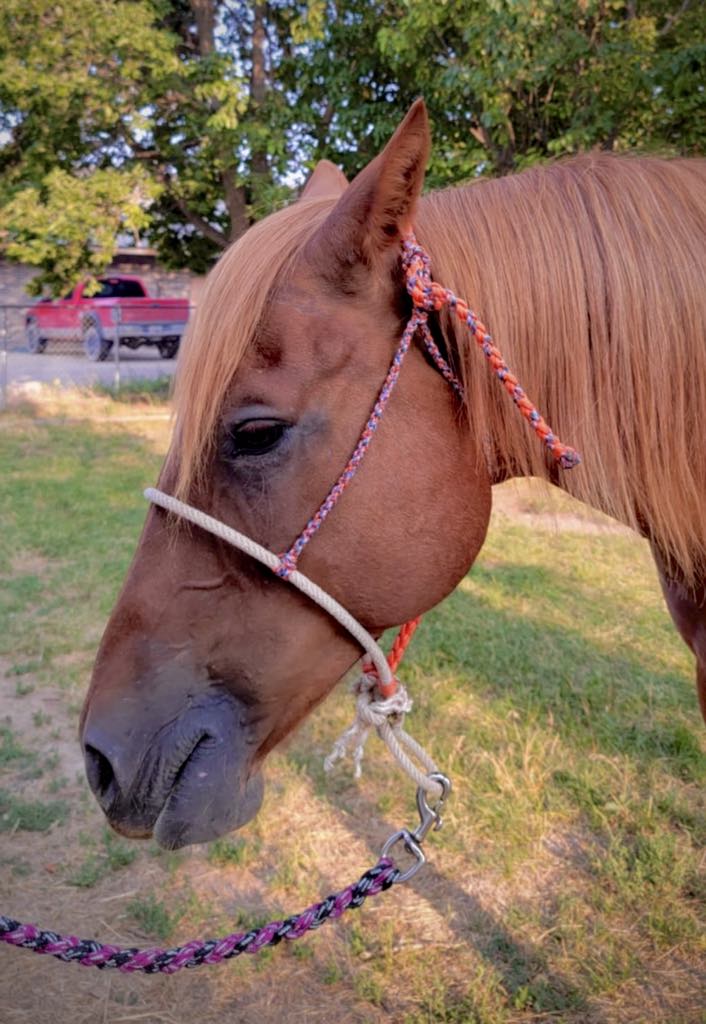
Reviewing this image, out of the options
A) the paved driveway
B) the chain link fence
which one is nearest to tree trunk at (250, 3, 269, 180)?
the chain link fence

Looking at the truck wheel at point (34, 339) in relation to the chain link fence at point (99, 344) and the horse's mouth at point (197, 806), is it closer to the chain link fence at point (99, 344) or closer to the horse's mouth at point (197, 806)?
the chain link fence at point (99, 344)

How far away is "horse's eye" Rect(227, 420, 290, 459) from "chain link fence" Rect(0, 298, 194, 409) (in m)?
13.5

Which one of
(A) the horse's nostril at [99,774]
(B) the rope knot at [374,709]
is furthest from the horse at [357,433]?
(B) the rope knot at [374,709]

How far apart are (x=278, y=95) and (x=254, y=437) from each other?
Result: 37.1ft

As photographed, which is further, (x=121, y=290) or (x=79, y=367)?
(x=121, y=290)

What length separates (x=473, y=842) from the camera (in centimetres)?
287

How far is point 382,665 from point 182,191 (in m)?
12.7

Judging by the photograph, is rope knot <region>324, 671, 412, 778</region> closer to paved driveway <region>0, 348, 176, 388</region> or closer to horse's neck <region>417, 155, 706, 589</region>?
horse's neck <region>417, 155, 706, 589</region>

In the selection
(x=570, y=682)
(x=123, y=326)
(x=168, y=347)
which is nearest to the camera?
(x=570, y=682)

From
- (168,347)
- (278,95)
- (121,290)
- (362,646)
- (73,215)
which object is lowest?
(168,347)

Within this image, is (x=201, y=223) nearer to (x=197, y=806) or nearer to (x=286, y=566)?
(x=286, y=566)

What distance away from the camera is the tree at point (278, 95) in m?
7.49

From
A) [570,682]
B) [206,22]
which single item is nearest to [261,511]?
[570,682]

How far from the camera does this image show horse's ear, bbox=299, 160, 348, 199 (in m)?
1.96
